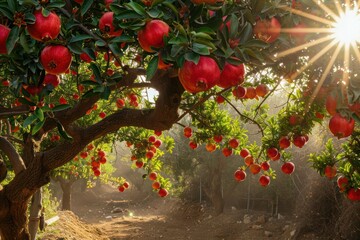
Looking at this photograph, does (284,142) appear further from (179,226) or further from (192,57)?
(179,226)

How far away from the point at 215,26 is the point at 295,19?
2.62 feet

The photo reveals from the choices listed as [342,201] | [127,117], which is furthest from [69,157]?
[342,201]

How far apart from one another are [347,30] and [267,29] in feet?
2.56

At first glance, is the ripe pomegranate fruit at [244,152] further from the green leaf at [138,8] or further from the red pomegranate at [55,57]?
the green leaf at [138,8]

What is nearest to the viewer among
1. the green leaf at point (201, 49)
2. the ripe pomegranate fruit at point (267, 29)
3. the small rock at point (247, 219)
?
the green leaf at point (201, 49)

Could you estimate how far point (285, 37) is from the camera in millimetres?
2424

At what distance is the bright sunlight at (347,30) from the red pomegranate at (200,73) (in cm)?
132

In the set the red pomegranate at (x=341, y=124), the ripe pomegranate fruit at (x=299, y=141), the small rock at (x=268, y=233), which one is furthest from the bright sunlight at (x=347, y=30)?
the small rock at (x=268, y=233)

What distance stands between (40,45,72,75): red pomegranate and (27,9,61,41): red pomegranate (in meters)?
0.08

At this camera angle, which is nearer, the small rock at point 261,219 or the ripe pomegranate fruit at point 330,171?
the ripe pomegranate fruit at point 330,171

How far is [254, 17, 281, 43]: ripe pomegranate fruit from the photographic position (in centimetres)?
225

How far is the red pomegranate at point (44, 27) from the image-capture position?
1.85m

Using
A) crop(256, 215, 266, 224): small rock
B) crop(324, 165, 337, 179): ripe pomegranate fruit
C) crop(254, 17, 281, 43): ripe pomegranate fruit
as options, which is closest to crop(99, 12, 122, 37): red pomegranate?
crop(254, 17, 281, 43): ripe pomegranate fruit

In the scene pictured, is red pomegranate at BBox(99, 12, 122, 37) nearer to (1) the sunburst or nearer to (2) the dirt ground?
(1) the sunburst
